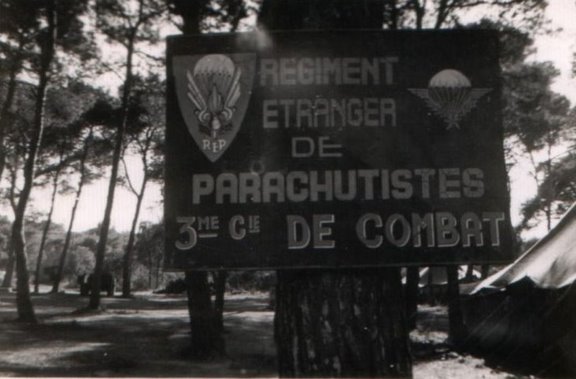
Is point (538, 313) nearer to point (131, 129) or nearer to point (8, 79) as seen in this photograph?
point (8, 79)

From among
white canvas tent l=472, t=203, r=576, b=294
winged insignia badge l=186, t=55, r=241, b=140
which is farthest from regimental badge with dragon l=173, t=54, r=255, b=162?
white canvas tent l=472, t=203, r=576, b=294

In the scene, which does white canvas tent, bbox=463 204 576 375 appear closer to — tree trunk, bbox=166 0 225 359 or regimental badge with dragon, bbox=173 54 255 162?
tree trunk, bbox=166 0 225 359

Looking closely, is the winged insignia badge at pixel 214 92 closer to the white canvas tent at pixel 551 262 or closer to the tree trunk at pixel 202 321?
the white canvas tent at pixel 551 262

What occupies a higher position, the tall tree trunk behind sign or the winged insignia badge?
the winged insignia badge

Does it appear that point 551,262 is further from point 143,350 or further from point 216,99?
point 143,350

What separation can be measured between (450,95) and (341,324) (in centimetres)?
117

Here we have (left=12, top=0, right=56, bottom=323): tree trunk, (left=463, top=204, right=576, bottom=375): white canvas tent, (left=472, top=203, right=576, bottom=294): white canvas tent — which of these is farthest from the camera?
(left=12, top=0, right=56, bottom=323): tree trunk

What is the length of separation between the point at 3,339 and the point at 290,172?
12.4 meters

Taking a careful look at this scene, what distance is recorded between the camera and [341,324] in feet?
8.05

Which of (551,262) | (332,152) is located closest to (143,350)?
(551,262)

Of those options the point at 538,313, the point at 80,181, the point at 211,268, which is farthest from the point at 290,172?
the point at 80,181

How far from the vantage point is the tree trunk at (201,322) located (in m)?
11.3

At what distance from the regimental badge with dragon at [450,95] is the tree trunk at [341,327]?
81cm

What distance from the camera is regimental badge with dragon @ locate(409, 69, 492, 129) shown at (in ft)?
8.64
